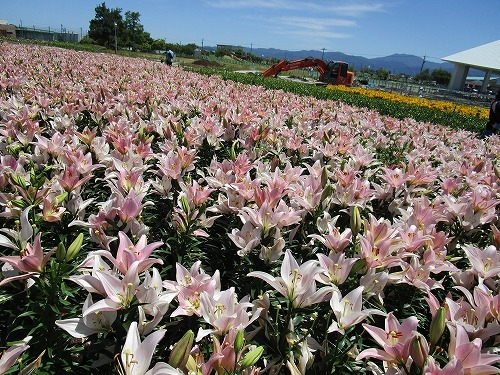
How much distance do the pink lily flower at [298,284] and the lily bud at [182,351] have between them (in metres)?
0.37

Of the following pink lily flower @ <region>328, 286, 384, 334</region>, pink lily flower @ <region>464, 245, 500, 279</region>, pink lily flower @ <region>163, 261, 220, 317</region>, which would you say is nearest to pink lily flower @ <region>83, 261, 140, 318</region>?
pink lily flower @ <region>163, 261, 220, 317</region>

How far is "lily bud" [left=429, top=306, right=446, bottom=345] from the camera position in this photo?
45.3 inches

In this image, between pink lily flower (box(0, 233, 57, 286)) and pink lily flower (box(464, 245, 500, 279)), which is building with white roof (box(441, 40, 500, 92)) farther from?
pink lily flower (box(0, 233, 57, 286))

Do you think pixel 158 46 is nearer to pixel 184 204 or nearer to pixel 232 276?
pixel 184 204

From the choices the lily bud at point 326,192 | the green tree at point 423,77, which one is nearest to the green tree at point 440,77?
the green tree at point 423,77

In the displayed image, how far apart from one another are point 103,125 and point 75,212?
2195mm

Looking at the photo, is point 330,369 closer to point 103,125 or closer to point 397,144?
point 103,125

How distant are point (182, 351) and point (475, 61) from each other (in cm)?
6120

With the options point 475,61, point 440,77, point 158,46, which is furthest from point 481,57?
point 158,46

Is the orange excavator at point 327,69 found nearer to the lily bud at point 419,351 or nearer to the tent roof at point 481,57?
the lily bud at point 419,351

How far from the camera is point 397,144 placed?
15.3ft

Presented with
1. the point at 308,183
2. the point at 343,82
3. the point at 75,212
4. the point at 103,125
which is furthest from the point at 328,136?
the point at 343,82

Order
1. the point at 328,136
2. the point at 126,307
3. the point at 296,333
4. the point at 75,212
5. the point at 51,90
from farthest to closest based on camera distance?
the point at 51,90 < the point at 328,136 < the point at 75,212 < the point at 296,333 < the point at 126,307

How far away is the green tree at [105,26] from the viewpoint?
2122 inches
